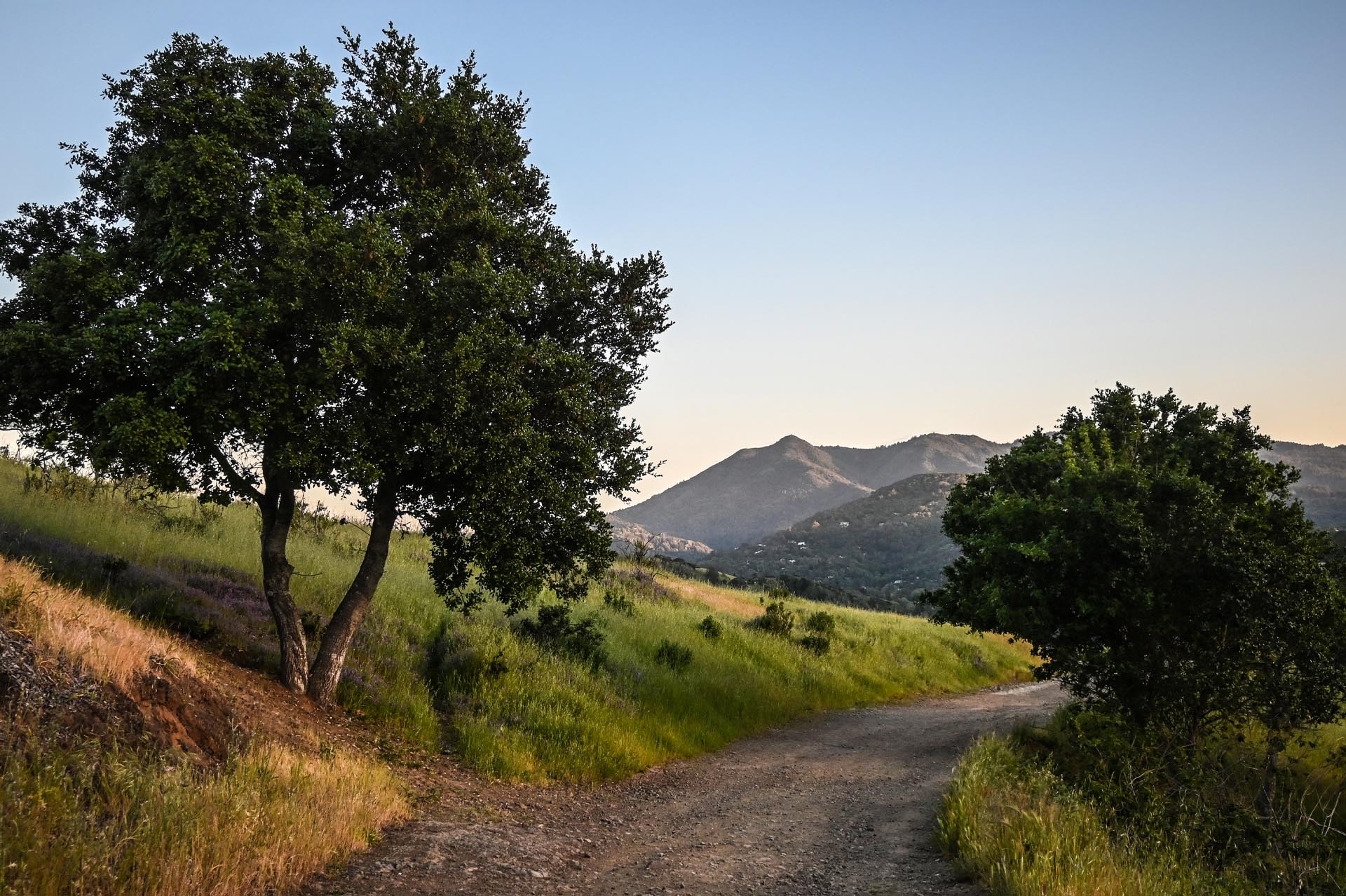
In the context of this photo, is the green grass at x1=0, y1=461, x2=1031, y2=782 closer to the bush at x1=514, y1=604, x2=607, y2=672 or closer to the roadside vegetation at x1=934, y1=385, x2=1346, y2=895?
the bush at x1=514, y1=604, x2=607, y2=672

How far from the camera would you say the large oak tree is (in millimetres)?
10523

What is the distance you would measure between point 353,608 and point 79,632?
16.3ft

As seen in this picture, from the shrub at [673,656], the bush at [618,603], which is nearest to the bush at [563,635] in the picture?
the shrub at [673,656]

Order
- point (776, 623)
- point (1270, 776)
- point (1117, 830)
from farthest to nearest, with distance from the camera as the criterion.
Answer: point (776, 623) < point (1270, 776) < point (1117, 830)

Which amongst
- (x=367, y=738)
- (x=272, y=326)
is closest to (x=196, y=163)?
(x=272, y=326)

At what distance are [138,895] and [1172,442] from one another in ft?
68.4

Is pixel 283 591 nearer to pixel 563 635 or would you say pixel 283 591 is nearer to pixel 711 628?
pixel 563 635

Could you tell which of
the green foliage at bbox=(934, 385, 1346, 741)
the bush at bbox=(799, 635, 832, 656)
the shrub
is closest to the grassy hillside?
the green foliage at bbox=(934, 385, 1346, 741)

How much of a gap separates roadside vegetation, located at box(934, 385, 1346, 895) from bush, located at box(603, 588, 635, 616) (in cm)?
1213

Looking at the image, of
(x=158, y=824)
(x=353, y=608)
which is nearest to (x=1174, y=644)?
(x=353, y=608)

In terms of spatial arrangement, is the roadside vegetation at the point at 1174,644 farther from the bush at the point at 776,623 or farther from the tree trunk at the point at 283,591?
the bush at the point at 776,623

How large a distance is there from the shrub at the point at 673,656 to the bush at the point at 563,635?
223cm

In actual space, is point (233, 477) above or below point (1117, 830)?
above

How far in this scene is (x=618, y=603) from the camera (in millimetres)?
26859
